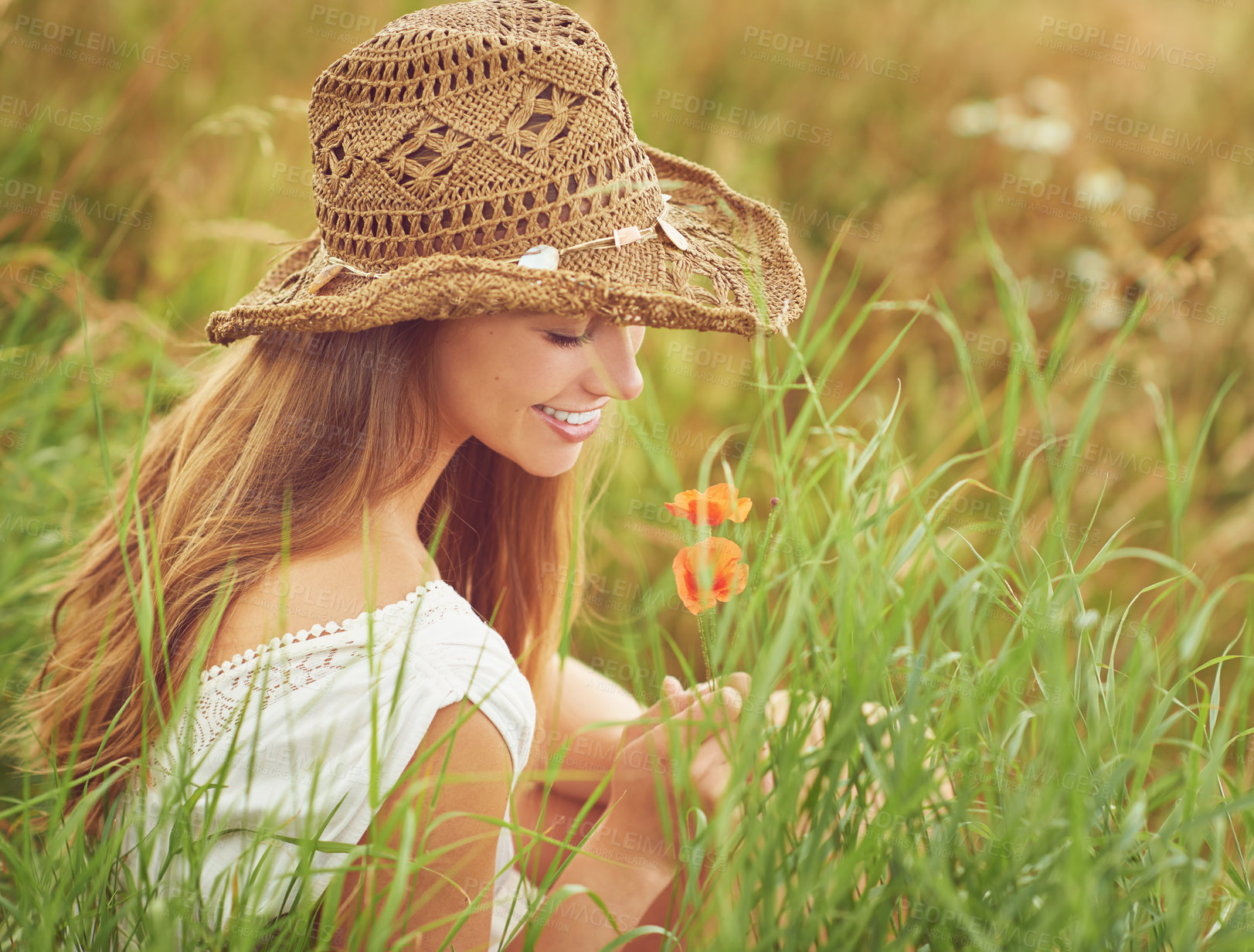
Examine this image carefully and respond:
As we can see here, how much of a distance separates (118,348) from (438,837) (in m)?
1.73

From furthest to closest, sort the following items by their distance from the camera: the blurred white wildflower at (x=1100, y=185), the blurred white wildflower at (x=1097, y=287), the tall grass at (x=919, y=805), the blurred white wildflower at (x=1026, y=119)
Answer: the blurred white wildflower at (x=1026, y=119) < the blurred white wildflower at (x=1100, y=185) < the blurred white wildflower at (x=1097, y=287) < the tall grass at (x=919, y=805)

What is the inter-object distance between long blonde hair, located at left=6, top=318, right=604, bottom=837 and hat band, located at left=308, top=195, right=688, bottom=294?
0.10 m

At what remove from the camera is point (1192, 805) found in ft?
3.34

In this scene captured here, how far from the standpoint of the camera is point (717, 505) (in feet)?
3.64

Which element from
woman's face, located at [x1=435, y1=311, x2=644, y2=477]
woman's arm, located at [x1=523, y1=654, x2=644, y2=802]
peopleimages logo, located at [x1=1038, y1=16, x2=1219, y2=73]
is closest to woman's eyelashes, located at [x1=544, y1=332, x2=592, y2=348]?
woman's face, located at [x1=435, y1=311, x2=644, y2=477]

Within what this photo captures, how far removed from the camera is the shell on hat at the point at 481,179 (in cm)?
117

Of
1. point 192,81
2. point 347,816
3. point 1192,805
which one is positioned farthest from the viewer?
point 192,81

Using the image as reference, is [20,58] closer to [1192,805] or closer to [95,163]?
[95,163]

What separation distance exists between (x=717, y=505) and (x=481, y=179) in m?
0.51

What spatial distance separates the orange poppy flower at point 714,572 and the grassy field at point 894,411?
35mm

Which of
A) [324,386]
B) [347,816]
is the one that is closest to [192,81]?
[324,386]

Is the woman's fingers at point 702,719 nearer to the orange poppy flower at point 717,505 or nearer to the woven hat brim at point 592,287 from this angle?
the orange poppy flower at point 717,505

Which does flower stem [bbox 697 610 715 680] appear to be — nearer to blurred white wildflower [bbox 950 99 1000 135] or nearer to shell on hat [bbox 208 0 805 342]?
shell on hat [bbox 208 0 805 342]

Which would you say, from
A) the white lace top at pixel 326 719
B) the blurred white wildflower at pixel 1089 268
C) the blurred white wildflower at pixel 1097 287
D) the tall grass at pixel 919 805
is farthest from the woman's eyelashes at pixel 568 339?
the blurred white wildflower at pixel 1089 268
